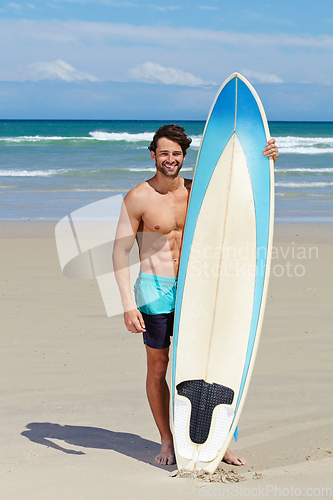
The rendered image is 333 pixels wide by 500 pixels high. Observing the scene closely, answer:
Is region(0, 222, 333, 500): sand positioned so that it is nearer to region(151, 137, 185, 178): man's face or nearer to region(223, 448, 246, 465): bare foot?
region(223, 448, 246, 465): bare foot

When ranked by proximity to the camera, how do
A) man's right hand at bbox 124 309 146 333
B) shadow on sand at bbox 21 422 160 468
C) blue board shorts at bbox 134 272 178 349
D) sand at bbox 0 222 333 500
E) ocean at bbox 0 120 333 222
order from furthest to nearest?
ocean at bbox 0 120 333 222 → shadow on sand at bbox 21 422 160 468 → blue board shorts at bbox 134 272 178 349 → man's right hand at bbox 124 309 146 333 → sand at bbox 0 222 333 500

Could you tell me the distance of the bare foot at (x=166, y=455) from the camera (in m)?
3.09

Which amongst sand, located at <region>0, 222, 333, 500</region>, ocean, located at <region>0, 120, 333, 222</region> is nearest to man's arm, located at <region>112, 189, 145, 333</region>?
sand, located at <region>0, 222, 333, 500</region>

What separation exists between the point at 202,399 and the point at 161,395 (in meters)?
0.21

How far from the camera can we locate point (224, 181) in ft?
11.1

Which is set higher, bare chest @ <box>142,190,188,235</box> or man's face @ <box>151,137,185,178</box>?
man's face @ <box>151,137,185,178</box>

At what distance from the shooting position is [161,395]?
3.15 meters

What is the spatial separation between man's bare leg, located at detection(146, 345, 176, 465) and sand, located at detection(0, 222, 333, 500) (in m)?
0.09

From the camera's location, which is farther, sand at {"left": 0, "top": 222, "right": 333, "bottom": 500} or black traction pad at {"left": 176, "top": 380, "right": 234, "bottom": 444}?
black traction pad at {"left": 176, "top": 380, "right": 234, "bottom": 444}

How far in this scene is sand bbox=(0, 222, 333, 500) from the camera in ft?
9.21

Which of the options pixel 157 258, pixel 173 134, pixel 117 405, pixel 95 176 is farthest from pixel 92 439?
pixel 95 176

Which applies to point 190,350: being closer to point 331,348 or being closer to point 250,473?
point 250,473

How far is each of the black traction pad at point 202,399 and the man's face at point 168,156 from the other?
1.11 metres

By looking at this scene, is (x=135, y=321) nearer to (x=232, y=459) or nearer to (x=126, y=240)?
(x=126, y=240)
